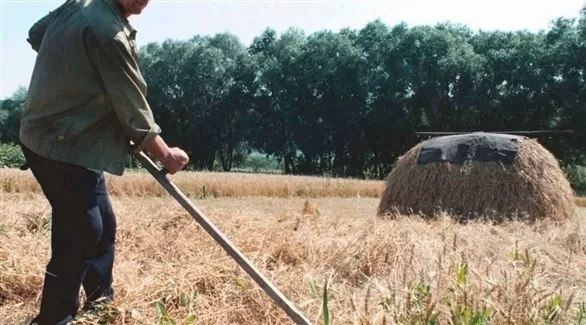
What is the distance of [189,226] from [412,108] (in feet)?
106

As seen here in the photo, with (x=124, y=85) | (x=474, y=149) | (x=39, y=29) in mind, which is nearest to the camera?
(x=124, y=85)

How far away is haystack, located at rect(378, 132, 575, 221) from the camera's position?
830cm

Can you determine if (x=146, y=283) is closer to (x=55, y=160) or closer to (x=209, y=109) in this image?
(x=55, y=160)

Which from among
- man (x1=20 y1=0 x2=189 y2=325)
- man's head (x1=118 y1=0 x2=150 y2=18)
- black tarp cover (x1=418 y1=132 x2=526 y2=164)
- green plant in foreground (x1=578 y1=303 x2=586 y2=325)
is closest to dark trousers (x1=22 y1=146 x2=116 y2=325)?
man (x1=20 y1=0 x2=189 y2=325)

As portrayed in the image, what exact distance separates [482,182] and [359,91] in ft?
98.9

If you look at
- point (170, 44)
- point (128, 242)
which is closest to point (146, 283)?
point (128, 242)

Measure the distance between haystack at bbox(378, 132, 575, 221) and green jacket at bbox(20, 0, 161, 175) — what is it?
20.1 ft

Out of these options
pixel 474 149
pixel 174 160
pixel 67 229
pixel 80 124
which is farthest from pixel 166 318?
pixel 474 149

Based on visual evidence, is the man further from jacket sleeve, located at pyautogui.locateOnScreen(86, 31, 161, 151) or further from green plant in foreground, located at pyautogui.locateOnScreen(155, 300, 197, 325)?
green plant in foreground, located at pyautogui.locateOnScreen(155, 300, 197, 325)

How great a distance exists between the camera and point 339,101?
38.5 meters

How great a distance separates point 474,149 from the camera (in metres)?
8.80

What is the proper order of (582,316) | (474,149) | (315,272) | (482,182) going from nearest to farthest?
(582,316) < (315,272) < (482,182) < (474,149)

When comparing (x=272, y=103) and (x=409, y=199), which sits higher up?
(x=272, y=103)

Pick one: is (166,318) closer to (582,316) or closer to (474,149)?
(582,316)
